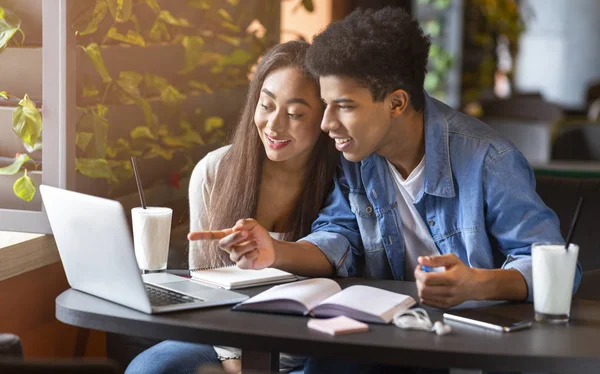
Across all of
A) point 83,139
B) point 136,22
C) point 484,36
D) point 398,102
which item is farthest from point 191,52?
point 484,36

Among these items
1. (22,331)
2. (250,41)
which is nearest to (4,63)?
(22,331)

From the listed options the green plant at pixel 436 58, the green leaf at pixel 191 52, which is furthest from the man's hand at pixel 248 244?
the green plant at pixel 436 58

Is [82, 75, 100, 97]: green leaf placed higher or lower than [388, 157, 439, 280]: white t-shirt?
higher

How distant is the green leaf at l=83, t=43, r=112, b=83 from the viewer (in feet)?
8.21

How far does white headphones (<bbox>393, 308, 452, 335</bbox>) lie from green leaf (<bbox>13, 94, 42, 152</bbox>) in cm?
117

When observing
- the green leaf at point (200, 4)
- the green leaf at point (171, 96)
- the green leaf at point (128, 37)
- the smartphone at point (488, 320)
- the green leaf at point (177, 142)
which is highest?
the green leaf at point (200, 4)

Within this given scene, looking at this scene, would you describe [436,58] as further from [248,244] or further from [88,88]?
[248,244]

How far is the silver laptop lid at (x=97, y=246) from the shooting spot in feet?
5.65

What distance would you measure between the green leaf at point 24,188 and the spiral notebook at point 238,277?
0.58 metres

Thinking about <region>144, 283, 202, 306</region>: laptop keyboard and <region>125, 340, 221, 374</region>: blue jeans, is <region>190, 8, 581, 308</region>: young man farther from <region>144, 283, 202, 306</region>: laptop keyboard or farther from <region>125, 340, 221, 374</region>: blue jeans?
<region>125, 340, 221, 374</region>: blue jeans

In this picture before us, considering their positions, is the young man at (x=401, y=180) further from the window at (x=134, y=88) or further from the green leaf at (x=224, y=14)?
the green leaf at (x=224, y=14)

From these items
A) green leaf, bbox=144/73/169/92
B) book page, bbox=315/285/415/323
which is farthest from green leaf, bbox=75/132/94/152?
book page, bbox=315/285/415/323

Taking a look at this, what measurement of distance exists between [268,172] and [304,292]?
69cm

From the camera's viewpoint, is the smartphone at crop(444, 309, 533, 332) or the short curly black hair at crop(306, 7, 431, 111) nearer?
the smartphone at crop(444, 309, 533, 332)
